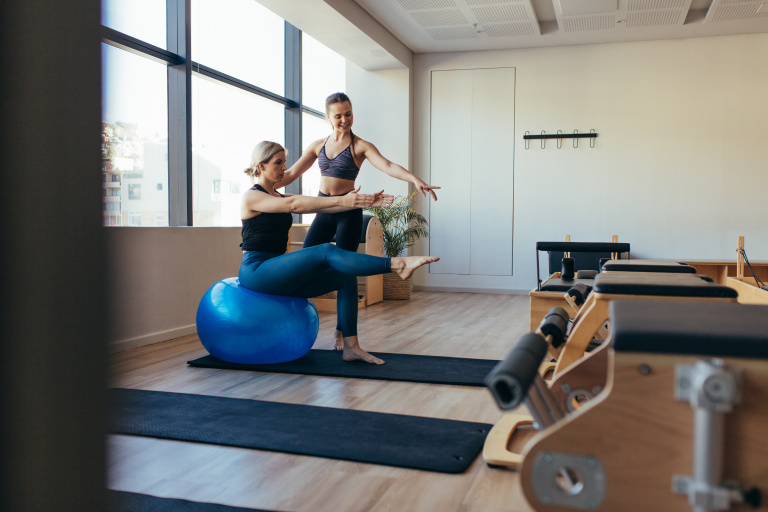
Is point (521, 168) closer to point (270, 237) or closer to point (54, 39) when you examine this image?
point (270, 237)

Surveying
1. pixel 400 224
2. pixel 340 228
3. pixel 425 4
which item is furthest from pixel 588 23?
pixel 340 228

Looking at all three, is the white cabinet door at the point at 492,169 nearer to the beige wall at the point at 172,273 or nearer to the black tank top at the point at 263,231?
the beige wall at the point at 172,273

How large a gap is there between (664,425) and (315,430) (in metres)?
1.31

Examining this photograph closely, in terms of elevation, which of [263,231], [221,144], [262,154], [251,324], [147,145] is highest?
[221,144]

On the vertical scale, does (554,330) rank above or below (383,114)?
below

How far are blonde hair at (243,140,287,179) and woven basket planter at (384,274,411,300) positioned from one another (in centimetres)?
308

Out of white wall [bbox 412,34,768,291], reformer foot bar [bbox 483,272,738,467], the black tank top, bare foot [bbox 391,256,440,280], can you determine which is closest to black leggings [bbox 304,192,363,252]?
the black tank top

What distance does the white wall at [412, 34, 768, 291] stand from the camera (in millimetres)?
5887

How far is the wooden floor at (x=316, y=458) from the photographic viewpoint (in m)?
1.49

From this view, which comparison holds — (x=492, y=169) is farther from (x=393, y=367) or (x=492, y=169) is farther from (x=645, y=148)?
(x=393, y=367)

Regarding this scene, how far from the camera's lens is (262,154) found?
2979mm

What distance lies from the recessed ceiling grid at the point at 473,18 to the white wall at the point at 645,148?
1.84 feet

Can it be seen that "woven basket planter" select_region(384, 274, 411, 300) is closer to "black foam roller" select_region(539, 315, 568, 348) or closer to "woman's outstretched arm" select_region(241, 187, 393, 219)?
"woman's outstretched arm" select_region(241, 187, 393, 219)

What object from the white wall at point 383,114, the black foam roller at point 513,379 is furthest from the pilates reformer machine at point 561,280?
the white wall at point 383,114
